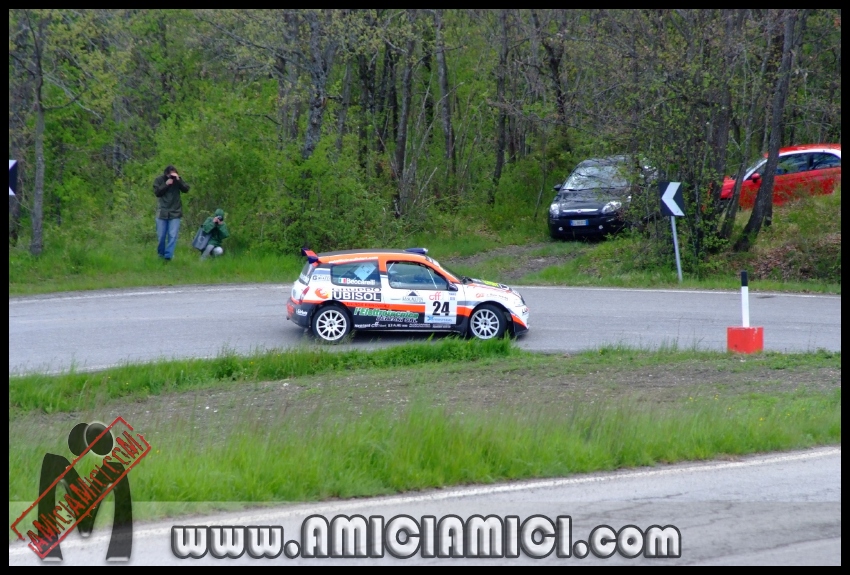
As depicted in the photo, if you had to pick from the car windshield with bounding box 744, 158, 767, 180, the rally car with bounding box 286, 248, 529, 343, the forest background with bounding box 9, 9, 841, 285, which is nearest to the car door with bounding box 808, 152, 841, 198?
the car windshield with bounding box 744, 158, 767, 180

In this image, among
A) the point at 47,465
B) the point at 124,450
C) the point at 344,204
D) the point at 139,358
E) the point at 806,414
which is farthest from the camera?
the point at 344,204

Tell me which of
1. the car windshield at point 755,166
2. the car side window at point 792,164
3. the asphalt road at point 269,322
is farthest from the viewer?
the car windshield at point 755,166

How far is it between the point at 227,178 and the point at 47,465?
56.8ft

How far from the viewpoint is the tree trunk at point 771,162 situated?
829 inches

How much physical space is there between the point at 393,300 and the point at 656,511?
336 inches

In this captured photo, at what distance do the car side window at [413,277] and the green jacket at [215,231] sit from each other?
8.06m

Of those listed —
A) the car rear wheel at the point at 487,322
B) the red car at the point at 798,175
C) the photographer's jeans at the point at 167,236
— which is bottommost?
the car rear wheel at the point at 487,322

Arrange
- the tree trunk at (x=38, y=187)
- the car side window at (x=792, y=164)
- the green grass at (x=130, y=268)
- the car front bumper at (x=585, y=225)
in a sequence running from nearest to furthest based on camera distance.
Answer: the green grass at (x=130, y=268), the tree trunk at (x=38, y=187), the car side window at (x=792, y=164), the car front bumper at (x=585, y=225)

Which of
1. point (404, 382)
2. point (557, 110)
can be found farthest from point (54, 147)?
point (404, 382)

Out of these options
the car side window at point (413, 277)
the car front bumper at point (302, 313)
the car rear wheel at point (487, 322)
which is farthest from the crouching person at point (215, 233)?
the car rear wheel at point (487, 322)

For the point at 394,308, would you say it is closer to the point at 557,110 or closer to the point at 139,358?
the point at 139,358

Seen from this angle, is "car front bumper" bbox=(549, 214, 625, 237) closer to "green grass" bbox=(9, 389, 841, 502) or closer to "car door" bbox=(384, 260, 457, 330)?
"car door" bbox=(384, 260, 457, 330)

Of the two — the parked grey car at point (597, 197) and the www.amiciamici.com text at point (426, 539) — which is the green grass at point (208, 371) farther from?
the parked grey car at point (597, 197)
